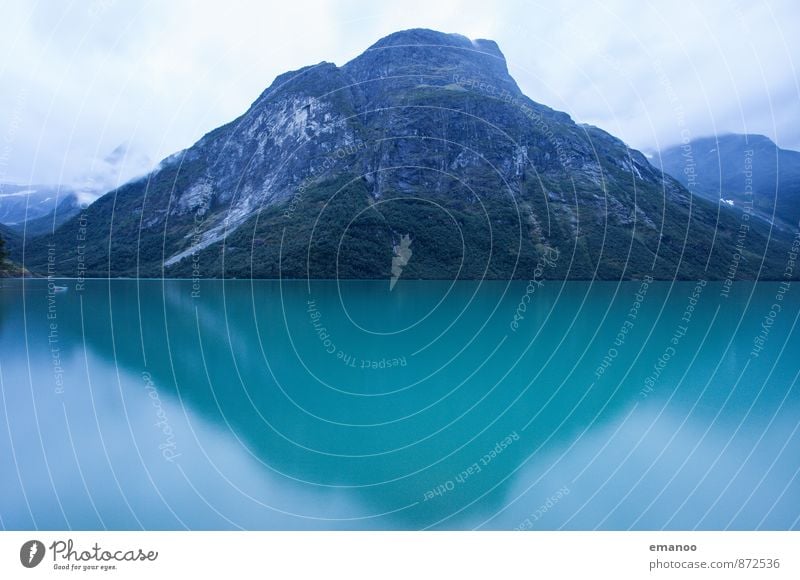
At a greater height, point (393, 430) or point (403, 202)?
point (403, 202)

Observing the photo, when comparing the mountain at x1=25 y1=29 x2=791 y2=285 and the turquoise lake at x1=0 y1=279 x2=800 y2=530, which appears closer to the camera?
the turquoise lake at x1=0 y1=279 x2=800 y2=530

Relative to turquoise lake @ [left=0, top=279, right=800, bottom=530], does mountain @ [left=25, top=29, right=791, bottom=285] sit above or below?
A: above

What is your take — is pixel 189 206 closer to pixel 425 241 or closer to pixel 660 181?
pixel 425 241

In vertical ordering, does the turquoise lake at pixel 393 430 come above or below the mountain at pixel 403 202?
below

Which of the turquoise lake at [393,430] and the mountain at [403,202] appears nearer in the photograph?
the turquoise lake at [393,430]

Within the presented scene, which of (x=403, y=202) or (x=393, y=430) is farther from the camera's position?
(x=403, y=202)
